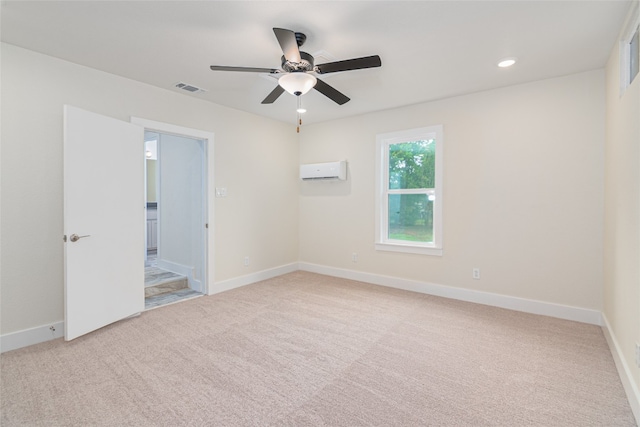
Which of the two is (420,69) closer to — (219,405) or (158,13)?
(158,13)

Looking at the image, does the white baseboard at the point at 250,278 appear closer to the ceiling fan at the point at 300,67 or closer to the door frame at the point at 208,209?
the door frame at the point at 208,209

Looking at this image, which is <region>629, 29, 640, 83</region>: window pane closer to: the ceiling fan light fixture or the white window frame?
the white window frame

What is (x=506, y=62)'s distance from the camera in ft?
9.51

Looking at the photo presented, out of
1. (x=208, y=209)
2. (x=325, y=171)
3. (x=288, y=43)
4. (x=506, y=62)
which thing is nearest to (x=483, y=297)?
(x=506, y=62)

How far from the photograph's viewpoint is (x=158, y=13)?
216 centimetres

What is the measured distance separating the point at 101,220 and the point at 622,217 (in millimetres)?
4468

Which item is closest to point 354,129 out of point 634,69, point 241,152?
point 241,152

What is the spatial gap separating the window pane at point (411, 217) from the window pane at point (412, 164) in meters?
0.18

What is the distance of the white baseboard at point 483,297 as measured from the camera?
318 cm

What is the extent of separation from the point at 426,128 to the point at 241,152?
2670 mm

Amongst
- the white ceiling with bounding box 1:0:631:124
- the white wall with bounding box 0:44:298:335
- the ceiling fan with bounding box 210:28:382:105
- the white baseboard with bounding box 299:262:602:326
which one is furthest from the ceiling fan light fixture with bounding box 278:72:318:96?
the white baseboard with bounding box 299:262:602:326

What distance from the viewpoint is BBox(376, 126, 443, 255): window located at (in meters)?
4.09

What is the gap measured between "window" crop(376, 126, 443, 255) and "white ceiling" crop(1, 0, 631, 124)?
3.24 feet

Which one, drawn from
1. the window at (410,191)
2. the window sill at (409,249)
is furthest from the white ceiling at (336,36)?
the window sill at (409,249)
